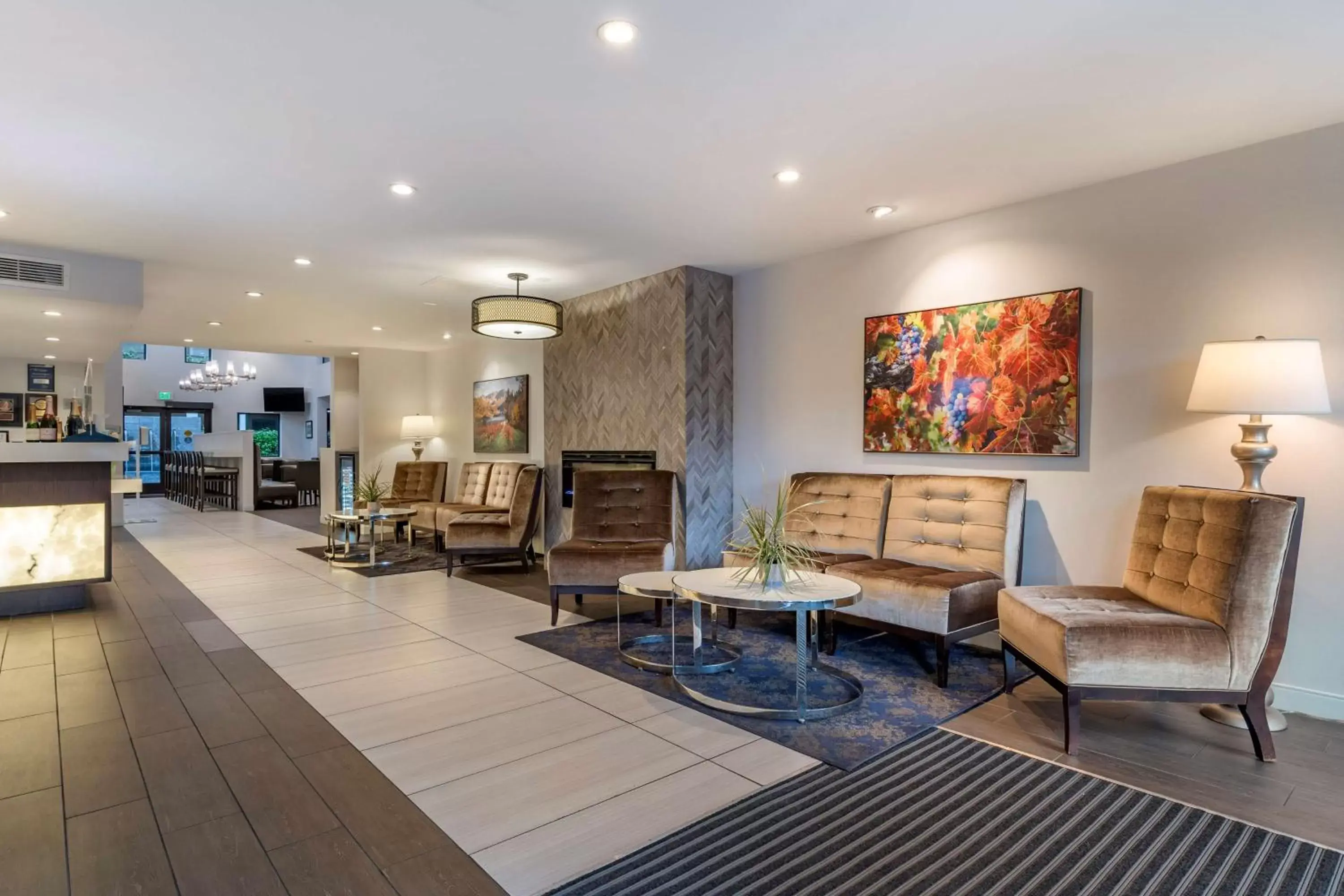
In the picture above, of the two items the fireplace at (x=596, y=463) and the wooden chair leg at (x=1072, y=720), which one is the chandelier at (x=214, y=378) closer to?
the fireplace at (x=596, y=463)

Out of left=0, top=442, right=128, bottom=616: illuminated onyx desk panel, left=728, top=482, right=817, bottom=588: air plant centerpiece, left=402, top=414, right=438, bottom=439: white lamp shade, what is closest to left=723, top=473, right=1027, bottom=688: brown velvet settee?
left=728, top=482, right=817, bottom=588: air plant centerpiece

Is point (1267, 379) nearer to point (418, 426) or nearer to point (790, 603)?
point (790, 603)

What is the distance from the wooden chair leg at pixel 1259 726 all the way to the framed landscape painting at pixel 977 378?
1.46 meters

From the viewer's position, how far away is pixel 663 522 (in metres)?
5.13

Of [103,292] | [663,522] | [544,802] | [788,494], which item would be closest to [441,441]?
[103,292]

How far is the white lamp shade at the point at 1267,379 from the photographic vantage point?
9.09 feet

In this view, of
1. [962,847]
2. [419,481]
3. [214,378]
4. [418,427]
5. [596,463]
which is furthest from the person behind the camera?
[214,378]

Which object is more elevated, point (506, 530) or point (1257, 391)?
point (1257, 391)

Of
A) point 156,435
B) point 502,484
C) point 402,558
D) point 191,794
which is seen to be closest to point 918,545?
point 191,794

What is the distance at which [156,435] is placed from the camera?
→ 15.5m

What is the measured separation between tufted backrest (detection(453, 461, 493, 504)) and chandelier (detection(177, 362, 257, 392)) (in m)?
8.21

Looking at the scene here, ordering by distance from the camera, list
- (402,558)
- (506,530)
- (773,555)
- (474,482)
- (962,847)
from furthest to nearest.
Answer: (474,482) → (402,558) → (506,530) → (773,555) → (962,847)

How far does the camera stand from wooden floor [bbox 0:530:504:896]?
183 centimetres

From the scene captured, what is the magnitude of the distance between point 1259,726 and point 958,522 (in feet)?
5.21
